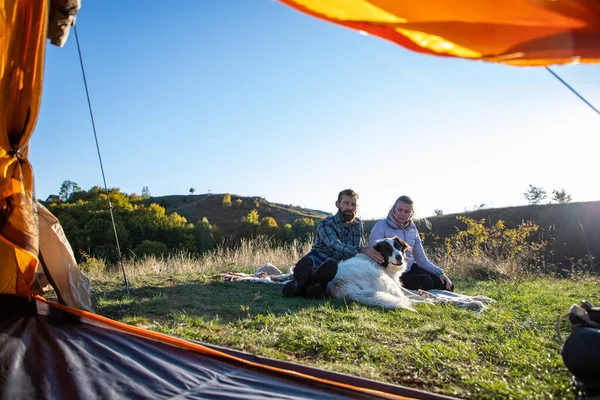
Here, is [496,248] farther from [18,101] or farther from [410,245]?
[18,101]

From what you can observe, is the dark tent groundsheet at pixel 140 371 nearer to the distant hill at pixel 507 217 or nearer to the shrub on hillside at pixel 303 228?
the distant hill at pixel 507 217

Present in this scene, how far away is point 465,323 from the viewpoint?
12.7 feet

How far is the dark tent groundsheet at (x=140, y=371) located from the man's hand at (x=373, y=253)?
285 cm

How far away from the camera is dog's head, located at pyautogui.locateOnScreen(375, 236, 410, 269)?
17.7ft

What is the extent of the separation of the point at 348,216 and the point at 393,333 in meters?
2.34

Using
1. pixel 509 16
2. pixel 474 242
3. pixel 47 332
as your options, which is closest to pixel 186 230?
pixel 474 242

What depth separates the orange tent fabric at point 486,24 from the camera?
1828 mm

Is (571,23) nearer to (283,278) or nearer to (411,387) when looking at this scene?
(411,387)

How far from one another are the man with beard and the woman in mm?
412

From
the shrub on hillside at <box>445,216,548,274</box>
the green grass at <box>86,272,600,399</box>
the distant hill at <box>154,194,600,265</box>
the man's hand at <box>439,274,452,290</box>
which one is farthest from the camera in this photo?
the distant hill at <box>154,194,600,265</box>

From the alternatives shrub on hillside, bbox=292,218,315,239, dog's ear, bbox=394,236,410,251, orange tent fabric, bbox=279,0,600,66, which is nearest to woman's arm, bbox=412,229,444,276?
dog's ear, bbox=394,236,410,251

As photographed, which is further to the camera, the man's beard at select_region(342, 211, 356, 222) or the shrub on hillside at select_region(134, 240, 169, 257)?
the shrub on hillside at select_region(134, 240, 169, 257)

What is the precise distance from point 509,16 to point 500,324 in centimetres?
292

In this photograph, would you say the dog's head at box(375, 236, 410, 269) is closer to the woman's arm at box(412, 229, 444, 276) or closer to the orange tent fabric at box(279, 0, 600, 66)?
the woman's arm at box(412, 229, 444, 276)
